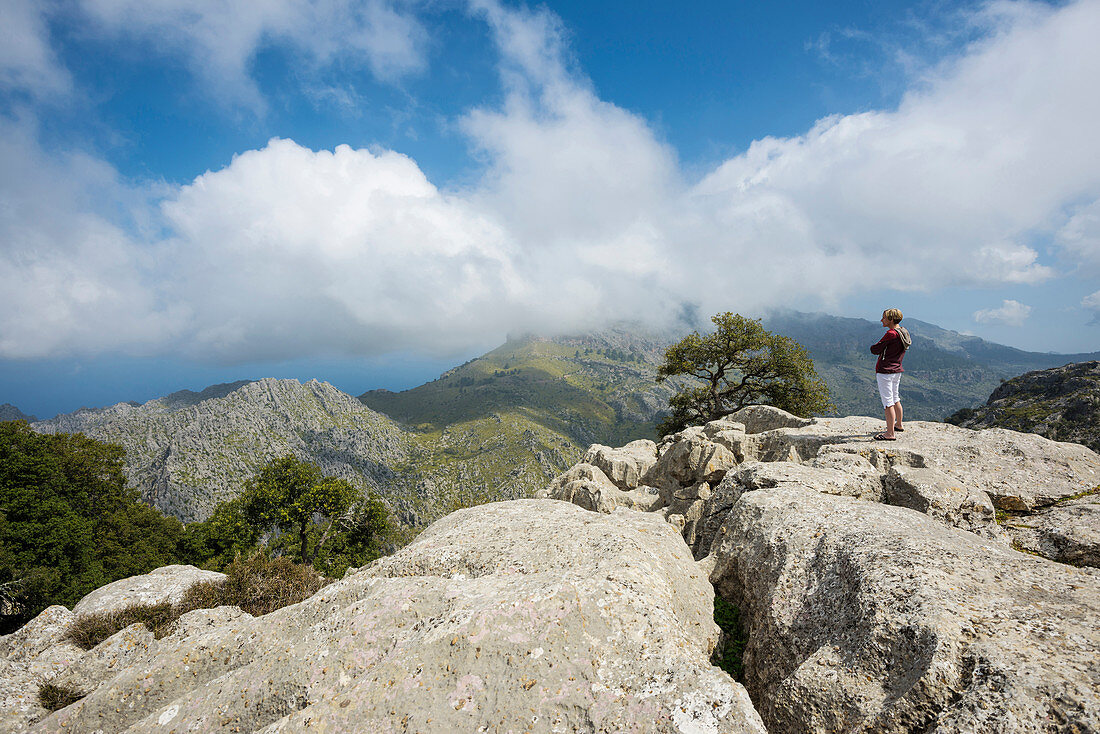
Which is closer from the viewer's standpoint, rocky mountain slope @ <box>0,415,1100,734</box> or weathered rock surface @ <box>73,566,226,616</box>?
rocky mountain slope @ <box>0,415,1100,734</box>

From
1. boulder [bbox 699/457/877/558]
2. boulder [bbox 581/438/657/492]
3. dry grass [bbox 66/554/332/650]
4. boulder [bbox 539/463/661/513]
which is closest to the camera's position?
boulder [bbox 699/457/877/558]

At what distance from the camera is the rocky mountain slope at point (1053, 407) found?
79.2 m

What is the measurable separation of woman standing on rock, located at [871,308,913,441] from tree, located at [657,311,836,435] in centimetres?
2568

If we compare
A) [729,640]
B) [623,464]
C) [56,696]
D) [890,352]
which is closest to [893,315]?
[890,352]

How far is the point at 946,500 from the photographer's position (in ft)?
44.9

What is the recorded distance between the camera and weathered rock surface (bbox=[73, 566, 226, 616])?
67.2 ft

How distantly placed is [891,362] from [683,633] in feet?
52.1

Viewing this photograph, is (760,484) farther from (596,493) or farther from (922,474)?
(596,493)

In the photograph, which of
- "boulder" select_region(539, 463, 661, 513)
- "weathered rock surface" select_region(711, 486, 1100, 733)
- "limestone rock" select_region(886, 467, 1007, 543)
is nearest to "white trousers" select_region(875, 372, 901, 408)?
"limestone rock" select_region(886, 467, 1007, 543)

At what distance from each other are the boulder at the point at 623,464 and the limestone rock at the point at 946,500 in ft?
55.3

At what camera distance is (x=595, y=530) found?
13758mm

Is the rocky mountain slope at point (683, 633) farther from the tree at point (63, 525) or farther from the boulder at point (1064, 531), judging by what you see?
the tree at point (63, 525)

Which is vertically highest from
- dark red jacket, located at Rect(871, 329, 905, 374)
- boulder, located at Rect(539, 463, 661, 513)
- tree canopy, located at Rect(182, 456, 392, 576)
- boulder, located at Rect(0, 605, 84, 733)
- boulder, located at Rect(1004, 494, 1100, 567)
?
dark red jacket, located at Rect(871, 329, 905, 374)

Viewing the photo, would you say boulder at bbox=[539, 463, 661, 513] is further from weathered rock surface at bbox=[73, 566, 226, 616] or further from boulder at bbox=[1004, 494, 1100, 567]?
weathered rock surface at bbox=[73, 566, 226, 616]
